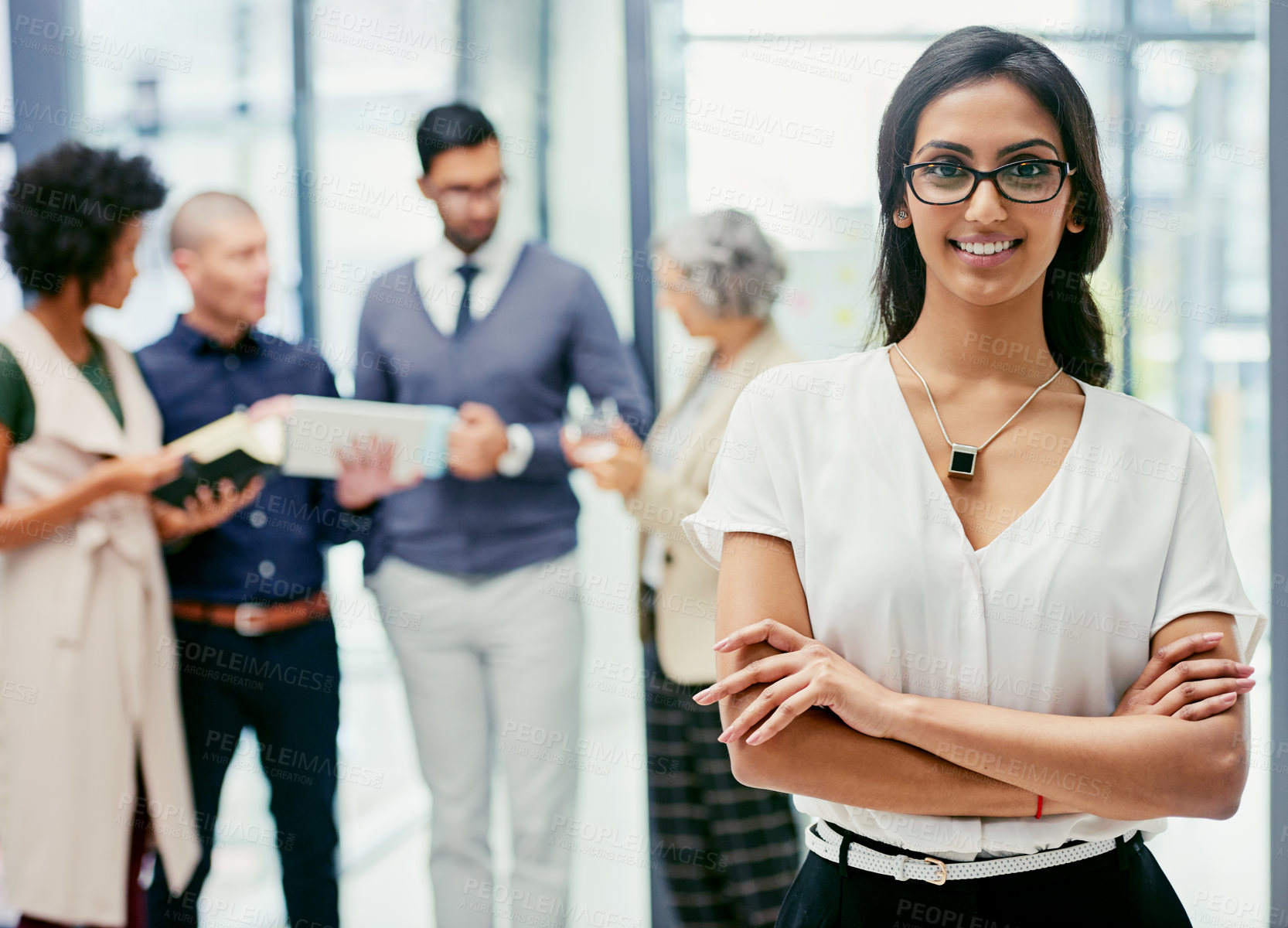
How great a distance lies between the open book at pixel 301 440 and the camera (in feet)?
8.76

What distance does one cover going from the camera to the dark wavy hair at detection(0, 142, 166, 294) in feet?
8.77

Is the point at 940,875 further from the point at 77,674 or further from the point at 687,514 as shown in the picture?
the point at 77,674

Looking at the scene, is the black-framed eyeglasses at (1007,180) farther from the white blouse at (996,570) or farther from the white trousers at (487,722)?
the white trousers at (487,722)

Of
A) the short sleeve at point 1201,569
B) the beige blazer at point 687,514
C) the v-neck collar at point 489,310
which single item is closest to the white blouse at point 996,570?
the short sleeve at point 1201,569

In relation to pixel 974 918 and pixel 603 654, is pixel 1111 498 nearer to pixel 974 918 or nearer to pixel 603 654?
pixel 974 918

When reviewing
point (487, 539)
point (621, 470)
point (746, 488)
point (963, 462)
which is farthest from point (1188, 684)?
point (487, 539)

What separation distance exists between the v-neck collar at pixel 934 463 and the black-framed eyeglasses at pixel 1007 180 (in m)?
0.24

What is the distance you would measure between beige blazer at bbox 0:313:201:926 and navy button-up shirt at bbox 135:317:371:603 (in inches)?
4.0

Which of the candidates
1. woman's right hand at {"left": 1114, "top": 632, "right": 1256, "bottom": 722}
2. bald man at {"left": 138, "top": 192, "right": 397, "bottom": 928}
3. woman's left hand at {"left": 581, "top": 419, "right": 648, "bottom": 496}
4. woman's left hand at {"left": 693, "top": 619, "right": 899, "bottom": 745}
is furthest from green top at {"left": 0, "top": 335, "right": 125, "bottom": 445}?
woman's right hand at {"left": 1114, "top": 632, "right": 1256, "bottom": 722}

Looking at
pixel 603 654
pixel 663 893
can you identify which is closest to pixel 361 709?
pixel 603 654

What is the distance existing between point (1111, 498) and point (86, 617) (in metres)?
2.41

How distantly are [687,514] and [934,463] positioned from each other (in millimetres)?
1331

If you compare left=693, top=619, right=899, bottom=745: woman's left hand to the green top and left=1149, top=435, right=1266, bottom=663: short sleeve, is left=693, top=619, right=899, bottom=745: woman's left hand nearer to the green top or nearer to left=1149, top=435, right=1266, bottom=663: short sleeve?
left=1149, top=435, right=1266, bottom=663: short sleeve

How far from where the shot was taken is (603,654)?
322 cm
